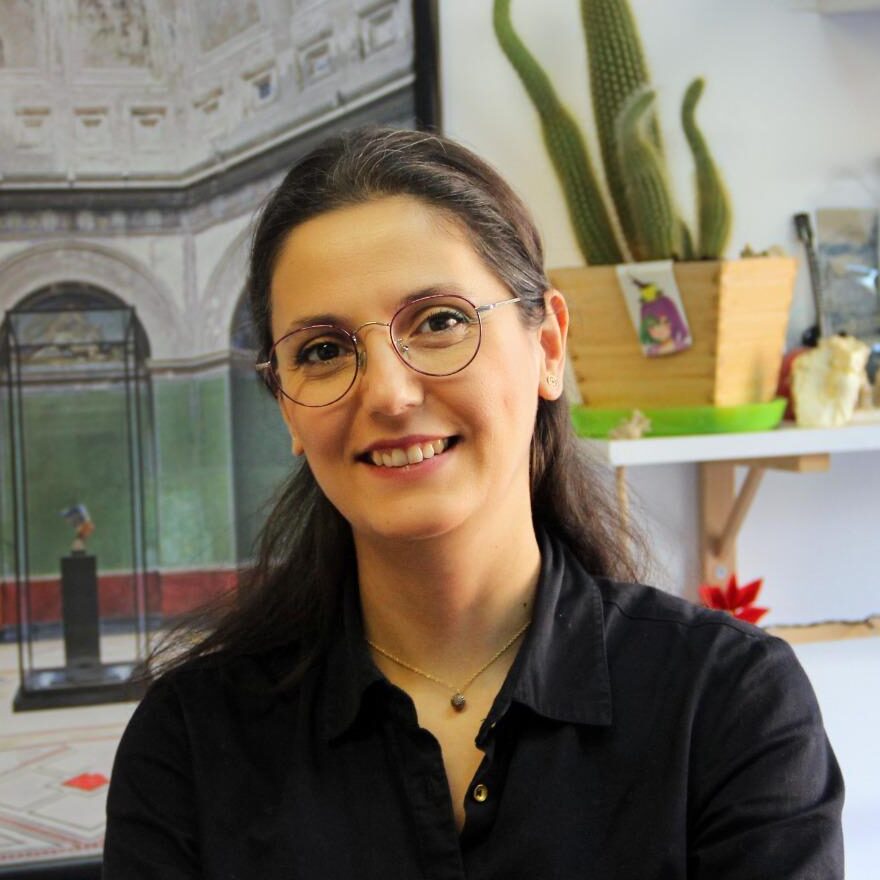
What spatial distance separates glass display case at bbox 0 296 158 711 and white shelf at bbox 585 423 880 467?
0.55 metres

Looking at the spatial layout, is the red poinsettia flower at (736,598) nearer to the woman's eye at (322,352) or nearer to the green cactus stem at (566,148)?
the green cactus stem at (566,148)

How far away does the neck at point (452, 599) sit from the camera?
0.78 m

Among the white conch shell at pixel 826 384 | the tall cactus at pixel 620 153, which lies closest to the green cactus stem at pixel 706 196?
the tall cactus at pixel 620 153

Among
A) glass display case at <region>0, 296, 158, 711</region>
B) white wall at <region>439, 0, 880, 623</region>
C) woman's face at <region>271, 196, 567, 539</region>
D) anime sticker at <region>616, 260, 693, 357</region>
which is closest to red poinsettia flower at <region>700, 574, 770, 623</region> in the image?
white wall at <region>439, 0, 880, 623</region>

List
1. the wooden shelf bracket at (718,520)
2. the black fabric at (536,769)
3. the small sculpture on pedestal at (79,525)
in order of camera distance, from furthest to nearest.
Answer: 1. the wooden shelf bracket at (718,520)
2. the small sculpture on pedestal at (79,525)
3. the black fabric at (536,769)

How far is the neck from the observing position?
78 cm

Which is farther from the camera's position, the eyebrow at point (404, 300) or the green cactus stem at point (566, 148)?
the green cactus stem at point (566, 148)

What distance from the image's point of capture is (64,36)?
1.22 meters

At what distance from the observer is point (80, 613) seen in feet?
4.14

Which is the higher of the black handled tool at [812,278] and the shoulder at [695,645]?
the black handled tool at [812,278]

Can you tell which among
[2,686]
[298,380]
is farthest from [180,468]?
[298,380]

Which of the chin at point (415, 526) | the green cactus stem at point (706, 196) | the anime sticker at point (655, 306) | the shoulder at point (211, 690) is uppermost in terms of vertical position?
the green cactus stem at point (706, 196)

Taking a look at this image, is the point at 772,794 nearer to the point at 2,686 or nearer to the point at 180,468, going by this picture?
the point at 180,468

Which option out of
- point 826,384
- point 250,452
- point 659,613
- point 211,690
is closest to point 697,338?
point 826,384
